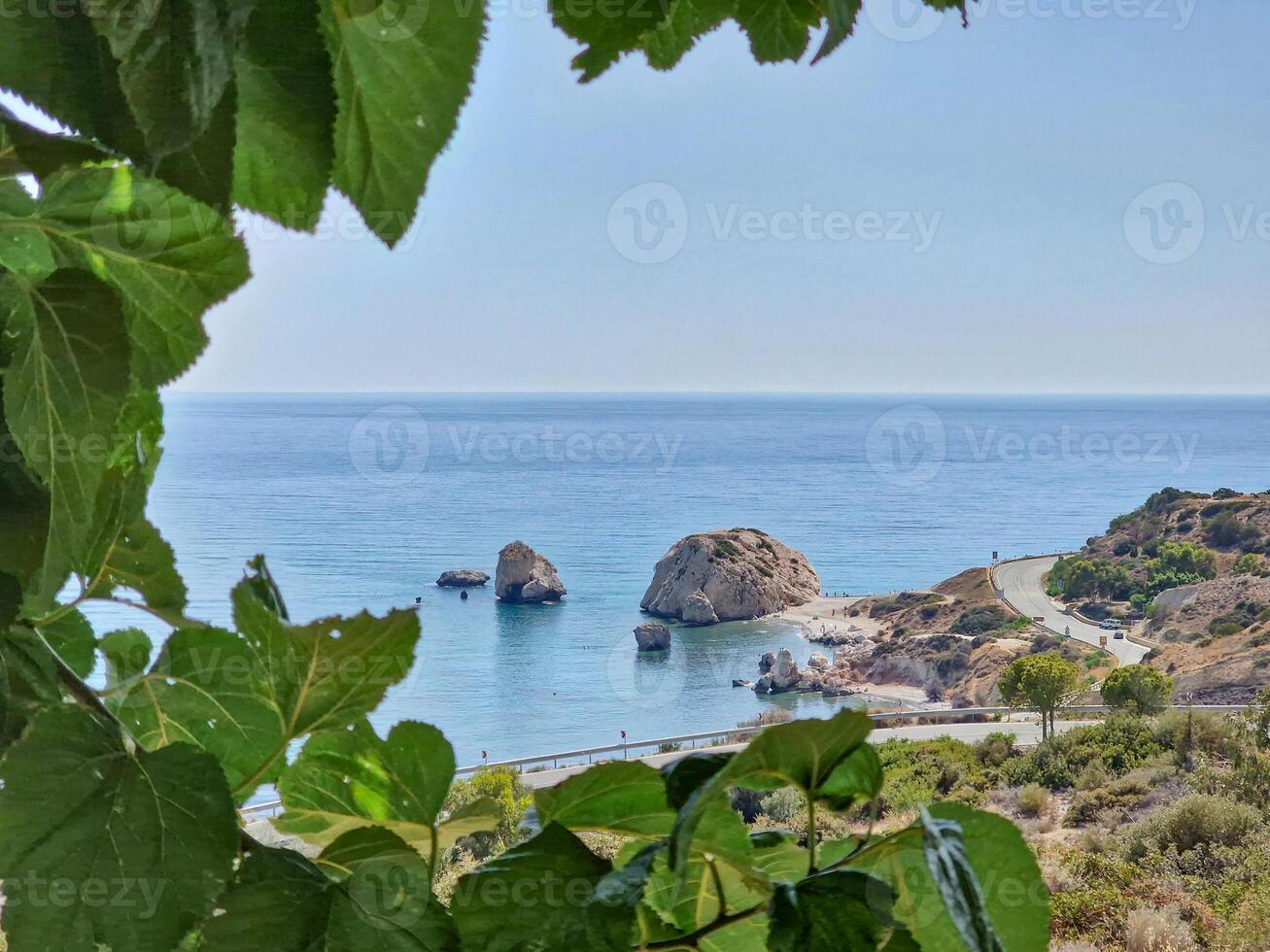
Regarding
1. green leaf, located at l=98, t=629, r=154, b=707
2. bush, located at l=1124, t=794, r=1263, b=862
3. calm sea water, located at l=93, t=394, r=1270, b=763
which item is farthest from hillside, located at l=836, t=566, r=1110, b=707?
green leaf, located at l=98, t=629, r=154, b=707

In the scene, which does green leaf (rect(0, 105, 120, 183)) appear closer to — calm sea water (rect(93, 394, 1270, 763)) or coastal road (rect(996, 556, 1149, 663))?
calm sea water (rect(93, 394, 1270, 763))

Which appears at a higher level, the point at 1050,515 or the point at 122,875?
the point at 122,875

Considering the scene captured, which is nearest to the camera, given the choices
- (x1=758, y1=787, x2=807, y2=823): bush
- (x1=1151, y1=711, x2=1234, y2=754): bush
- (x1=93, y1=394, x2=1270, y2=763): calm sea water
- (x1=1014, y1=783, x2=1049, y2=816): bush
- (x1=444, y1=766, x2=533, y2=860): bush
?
(x1=444, y1=766, x2=533, y2=860): bush

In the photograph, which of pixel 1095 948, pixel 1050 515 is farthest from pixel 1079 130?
pixel 1095 948

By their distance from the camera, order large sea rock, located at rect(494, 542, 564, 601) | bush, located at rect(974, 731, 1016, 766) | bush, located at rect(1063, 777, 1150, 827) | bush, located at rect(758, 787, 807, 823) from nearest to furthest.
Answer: bush, located at rect(758, 787, 807, 823), bush, located at rect(1063, 777, 1150, 827), bush, located at rect(974, 731, 1016, 766), large sea rock, located at rect(494, 542, 564, 601)

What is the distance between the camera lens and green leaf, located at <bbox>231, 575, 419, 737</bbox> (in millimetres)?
159

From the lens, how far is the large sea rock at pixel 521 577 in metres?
13.7

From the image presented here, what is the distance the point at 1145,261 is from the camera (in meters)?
21.4

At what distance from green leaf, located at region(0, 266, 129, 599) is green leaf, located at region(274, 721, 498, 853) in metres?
0.07

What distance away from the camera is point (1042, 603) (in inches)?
492

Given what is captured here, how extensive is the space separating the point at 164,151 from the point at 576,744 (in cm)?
1163

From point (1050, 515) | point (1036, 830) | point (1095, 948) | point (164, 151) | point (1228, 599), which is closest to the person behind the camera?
point (164, 151)

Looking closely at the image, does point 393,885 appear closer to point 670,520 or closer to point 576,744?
point 576,744

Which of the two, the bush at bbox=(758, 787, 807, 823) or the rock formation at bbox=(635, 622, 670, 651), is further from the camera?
the rock formation at bbox=(635, 622, 670, 651)
